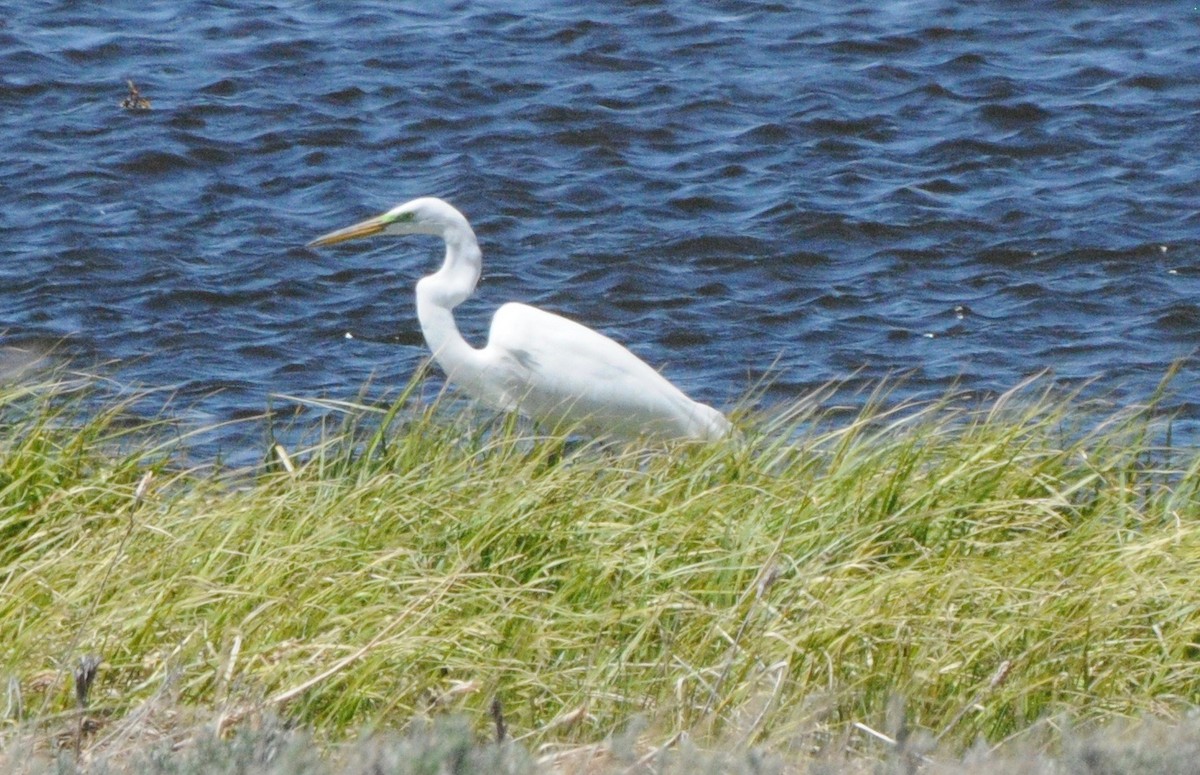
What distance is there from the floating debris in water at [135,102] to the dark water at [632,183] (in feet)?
0.15

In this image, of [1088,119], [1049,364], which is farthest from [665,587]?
[1088,119]

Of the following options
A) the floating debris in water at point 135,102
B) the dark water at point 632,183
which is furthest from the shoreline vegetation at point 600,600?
the floating debris in water at point 135,102

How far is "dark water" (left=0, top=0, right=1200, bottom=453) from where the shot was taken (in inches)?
282

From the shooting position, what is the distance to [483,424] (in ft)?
14.1

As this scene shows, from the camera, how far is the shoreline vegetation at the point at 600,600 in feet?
8.45

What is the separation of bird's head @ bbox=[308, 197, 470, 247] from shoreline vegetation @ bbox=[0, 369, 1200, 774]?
1.61m

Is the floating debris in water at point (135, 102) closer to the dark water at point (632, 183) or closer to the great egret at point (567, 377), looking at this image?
the dark water at point (632, 183)

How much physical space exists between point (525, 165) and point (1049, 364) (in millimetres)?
3353

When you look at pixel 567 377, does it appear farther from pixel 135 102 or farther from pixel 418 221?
pixel 135 102

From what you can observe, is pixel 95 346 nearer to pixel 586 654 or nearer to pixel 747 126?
pixel 747 126

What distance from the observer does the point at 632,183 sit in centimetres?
887

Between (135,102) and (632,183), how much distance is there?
2.93 meters

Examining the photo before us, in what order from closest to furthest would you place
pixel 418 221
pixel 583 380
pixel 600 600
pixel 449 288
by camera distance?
pixel 600 600 → pixel 583 380 → pixel 449 288 → pixel 418 221

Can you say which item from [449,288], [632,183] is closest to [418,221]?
[449,288]
